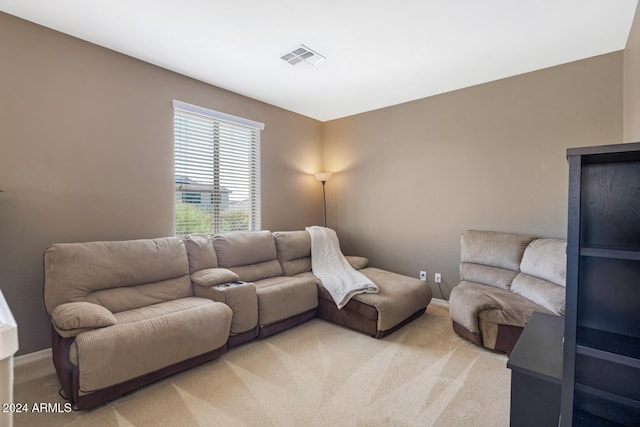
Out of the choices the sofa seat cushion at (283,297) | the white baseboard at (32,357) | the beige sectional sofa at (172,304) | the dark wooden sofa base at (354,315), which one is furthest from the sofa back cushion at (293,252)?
the white baseboard at (32,357)

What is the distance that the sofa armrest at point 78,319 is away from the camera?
1.86 metres

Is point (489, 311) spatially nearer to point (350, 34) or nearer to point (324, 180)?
point (350, 34)

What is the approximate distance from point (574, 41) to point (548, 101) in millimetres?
598

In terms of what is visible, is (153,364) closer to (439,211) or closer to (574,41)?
(439,211)

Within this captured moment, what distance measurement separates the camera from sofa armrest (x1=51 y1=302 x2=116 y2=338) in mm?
1859

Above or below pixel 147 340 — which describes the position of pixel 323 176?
above

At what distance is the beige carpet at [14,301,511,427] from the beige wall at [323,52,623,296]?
4.77 ft

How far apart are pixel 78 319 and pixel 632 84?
432cm

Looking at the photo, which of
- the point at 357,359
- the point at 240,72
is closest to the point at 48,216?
the point at 240,72

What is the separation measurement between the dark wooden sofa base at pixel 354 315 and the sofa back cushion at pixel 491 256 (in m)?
0.71

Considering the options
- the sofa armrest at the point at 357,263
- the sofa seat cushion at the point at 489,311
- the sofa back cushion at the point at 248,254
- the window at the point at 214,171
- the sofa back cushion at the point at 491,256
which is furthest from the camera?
the sofa armrest at the point at 357,263

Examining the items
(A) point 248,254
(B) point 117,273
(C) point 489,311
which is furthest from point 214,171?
(C) point 489,311

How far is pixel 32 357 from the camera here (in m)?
2.44

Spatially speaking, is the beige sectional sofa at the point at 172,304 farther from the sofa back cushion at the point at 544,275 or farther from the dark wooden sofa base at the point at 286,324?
the sofa back cushion at the point at 544,275
